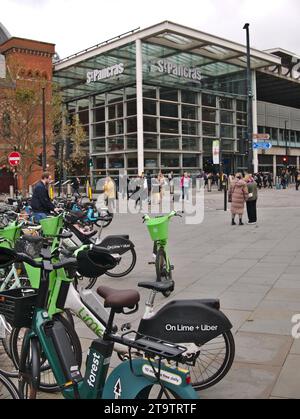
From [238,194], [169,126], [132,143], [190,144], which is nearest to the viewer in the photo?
[238,194]

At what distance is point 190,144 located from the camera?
47.7 m

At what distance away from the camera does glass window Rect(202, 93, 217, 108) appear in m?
49.2

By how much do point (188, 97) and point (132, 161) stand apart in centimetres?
891

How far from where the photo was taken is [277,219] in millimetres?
16469

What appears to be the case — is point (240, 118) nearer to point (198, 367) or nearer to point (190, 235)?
point (190, 235)

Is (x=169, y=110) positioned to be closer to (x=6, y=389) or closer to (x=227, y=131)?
(x=227, y=131)

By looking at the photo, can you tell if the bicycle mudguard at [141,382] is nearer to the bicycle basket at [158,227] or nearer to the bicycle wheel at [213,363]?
the bicycle wheel at [213,363]

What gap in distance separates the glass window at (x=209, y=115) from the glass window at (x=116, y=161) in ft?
32.0

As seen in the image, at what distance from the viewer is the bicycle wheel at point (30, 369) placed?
287 centimetres

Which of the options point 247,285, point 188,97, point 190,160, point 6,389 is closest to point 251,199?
point 247,285

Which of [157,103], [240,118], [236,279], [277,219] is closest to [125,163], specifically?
[157,103]

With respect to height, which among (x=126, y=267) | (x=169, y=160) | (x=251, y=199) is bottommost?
(x=126, y=267)

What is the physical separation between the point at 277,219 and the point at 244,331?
39.5 ft

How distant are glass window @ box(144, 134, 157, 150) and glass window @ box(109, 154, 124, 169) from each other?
10.2 ft
